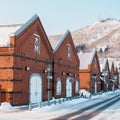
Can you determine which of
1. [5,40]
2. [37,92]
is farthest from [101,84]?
[5,40]

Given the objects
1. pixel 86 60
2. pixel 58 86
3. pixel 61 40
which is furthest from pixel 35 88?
pixel 86 60

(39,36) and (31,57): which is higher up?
(39,36)

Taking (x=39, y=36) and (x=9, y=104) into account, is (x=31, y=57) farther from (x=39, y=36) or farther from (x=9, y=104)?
(x=9, y=104)

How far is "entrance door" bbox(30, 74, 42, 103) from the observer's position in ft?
120

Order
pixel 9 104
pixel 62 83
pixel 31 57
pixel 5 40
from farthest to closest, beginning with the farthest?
pixel 62 83 < pixel 31 57 < pixel 5 40 < pixel 9 104

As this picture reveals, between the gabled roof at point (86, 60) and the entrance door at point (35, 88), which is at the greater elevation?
the gabled roof at point (86, 60)

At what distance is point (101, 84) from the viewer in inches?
3255

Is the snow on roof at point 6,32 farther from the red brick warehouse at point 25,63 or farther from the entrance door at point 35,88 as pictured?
the entrance door at point 35,88

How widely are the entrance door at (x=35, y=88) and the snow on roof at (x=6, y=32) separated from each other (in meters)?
5.37

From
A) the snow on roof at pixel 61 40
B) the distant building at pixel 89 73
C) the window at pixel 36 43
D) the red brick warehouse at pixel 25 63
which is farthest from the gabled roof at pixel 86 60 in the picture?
the window at pixel 36 43

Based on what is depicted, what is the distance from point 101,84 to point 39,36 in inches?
1827

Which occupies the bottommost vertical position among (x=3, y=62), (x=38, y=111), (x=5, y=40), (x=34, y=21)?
(x=38, y=111)

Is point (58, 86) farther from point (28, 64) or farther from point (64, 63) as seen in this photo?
point (28, 64)

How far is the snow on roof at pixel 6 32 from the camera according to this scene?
107 ft
